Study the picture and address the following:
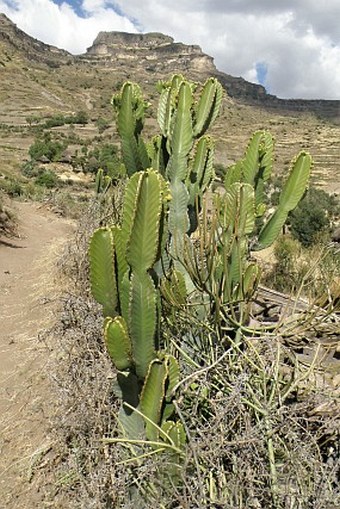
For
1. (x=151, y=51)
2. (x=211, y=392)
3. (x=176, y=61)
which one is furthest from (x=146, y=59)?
(x=211, y=392)

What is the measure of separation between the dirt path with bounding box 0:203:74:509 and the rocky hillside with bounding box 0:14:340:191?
17536 millimetres

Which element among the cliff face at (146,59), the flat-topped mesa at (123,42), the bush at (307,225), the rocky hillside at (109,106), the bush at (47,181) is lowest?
the bush at (47,181)

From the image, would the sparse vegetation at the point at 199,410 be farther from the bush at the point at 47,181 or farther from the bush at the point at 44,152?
the bush at the point at 44,152

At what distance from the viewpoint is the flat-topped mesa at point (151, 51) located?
145 m

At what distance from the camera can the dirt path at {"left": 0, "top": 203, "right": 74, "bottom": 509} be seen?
3.67m

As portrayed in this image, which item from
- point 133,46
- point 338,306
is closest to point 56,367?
point 338,306

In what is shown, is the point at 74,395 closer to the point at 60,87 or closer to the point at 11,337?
the point at 11,337

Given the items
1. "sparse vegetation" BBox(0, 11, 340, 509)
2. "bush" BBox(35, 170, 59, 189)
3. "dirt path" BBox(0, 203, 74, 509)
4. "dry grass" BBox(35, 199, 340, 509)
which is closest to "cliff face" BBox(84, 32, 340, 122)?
"bush" BBox(35, 170, 59, 189)

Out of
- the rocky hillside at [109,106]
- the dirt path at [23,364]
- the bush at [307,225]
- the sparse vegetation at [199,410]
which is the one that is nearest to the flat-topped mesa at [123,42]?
the rocky hillside at [109,106]

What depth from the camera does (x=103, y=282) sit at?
2.91 meters

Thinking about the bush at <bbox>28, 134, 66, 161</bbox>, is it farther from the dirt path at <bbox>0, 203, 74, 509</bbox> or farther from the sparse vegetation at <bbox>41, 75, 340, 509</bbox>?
the sparse vegetation at <bbox>41, 75, 340, 509</bbox>

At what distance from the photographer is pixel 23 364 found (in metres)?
5.28

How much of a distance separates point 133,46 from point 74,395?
181231mm

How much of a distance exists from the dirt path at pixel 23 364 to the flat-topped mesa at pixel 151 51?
128573 millimetres
